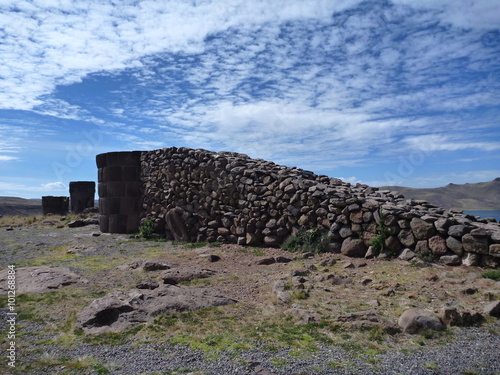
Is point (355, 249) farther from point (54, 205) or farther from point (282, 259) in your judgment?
point (54, 205)

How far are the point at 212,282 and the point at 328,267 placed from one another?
2.22 m

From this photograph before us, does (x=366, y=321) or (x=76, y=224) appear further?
(x=76, y=224)

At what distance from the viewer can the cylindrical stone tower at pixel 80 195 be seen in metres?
23.6

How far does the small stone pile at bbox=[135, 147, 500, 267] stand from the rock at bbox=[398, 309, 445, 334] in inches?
107

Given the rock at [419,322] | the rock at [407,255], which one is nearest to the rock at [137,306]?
the rock at [419,322]

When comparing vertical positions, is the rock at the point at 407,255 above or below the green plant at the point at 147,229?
below

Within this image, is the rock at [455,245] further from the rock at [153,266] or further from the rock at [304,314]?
the rock at [153,266]

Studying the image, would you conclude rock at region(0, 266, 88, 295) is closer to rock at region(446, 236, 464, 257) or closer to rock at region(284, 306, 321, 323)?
rock at region(284, 306, 321, 323)

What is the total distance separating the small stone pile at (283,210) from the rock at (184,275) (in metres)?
2.90

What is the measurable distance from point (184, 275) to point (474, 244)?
5008 millimetres

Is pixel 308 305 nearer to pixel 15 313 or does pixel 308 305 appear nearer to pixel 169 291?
pixel 169 291

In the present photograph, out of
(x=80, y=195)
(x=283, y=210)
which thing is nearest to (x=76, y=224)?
(x=80, y=195)

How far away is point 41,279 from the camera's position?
24.0 feet

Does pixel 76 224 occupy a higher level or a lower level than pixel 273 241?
higher
